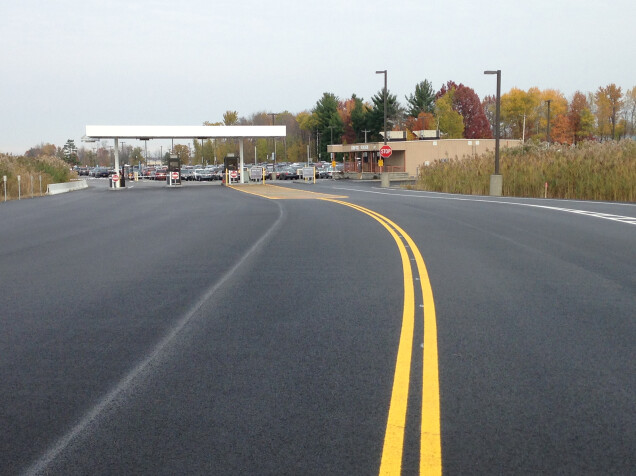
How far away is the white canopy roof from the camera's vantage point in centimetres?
5794

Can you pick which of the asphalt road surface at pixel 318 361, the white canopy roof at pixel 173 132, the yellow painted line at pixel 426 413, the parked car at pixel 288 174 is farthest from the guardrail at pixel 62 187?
the yellow painted line at pixel 426 413

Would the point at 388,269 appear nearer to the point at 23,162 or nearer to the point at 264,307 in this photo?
the point at 264,307

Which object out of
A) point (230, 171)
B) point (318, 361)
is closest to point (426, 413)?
point (318, 361)

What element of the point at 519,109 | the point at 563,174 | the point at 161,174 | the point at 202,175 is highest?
the point at 519,109

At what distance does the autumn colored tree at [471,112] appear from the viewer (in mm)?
147000

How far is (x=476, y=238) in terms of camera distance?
15.2 meters

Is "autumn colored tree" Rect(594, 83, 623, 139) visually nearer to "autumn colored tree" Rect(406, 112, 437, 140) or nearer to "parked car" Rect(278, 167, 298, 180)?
"autumn colored tree" Rect(406, 112, 437, 140)

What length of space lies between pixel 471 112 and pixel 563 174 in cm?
11956

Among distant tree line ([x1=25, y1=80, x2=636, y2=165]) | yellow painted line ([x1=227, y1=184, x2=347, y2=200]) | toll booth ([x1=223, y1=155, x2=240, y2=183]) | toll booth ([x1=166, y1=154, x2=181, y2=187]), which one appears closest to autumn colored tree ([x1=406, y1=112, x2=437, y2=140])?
distant tree line ([x1=25, y1=80, x2=636, y2=165])

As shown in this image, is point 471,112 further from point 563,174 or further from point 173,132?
point 563,174

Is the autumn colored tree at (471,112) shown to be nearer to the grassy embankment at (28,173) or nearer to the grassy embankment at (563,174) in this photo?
the grassy embankment at (28,173)

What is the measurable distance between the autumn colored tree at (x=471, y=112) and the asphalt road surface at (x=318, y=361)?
138040 millimetres

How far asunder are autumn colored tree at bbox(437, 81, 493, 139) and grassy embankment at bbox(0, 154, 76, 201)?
100m

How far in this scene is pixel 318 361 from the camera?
6137 mm
